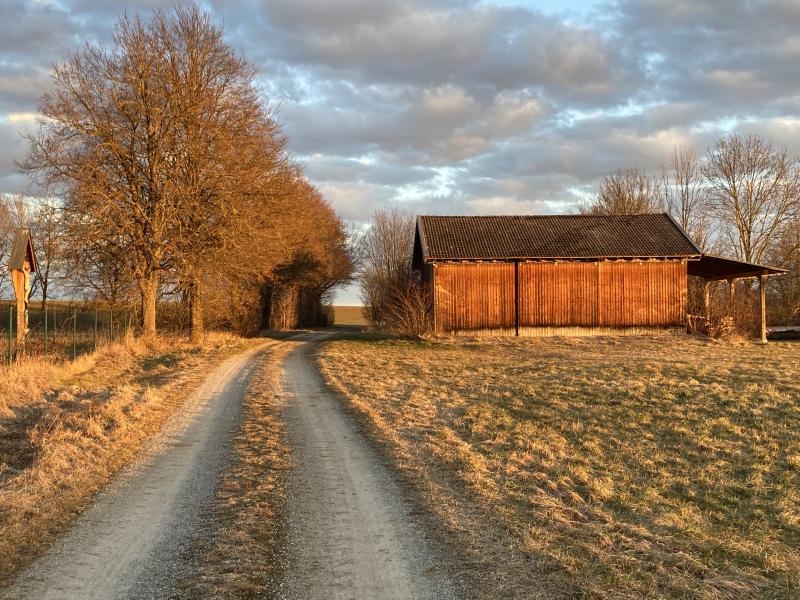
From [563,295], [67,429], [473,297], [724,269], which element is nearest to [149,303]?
[473,297]

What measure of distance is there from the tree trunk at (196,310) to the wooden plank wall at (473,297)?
10.6m

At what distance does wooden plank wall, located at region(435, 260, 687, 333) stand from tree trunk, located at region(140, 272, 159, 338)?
1198cm

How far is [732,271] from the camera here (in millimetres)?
27984

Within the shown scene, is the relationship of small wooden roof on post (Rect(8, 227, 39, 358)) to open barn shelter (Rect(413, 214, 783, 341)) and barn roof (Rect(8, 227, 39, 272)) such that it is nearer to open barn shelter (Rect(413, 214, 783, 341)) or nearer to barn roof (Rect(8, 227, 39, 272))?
barn roof (Rect(8, 227, 39, 272))

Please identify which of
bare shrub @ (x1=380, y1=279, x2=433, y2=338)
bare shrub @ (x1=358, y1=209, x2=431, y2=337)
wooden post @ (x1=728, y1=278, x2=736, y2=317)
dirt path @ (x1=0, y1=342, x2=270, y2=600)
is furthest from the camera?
bare shrub @ (x1=358, y1=209, x2=431, y2=337)

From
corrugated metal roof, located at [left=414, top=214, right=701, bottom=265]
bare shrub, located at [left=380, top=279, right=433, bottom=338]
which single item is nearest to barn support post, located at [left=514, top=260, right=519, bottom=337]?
corrugated metal roof, located at [left=414, top=214, right=701, bottom=265]

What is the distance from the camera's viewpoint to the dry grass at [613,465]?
4777 millimetres

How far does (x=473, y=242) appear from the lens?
89.9ft

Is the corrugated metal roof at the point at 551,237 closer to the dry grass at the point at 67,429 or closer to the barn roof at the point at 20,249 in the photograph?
the dry grass at the point at 67,429

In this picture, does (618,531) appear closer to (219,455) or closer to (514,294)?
(219,455)

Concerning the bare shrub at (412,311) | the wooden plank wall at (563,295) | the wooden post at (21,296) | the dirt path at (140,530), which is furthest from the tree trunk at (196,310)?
the dirt path at (140,530)

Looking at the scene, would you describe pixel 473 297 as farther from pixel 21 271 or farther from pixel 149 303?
pixel 21 271

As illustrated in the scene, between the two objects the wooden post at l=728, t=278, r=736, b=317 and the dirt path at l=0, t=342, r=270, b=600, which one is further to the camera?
the wooden post at l=728, t=278, r=736, b=317

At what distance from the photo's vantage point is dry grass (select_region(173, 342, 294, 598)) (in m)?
4.38
